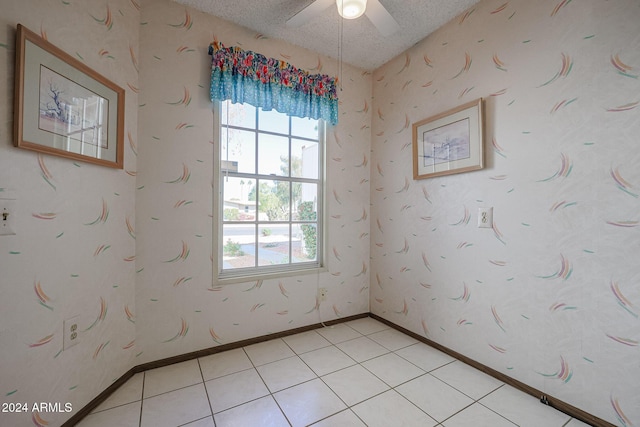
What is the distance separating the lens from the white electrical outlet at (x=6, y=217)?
0.98 metres

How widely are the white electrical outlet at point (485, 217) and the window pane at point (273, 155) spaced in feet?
5.06

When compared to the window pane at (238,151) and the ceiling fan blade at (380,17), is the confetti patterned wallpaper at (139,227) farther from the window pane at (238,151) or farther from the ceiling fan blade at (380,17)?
the ceiling fan blade at (380,17)

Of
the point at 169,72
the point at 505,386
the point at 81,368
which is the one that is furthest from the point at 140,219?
the point at 505,386

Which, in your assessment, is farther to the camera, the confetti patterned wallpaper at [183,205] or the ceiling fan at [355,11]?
the confetti patterned wallpaper at [183,205]

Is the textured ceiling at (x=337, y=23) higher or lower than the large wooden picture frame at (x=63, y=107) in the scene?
higher

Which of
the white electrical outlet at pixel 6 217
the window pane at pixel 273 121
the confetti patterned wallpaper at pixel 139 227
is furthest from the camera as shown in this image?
the window pane at pixel 273 121

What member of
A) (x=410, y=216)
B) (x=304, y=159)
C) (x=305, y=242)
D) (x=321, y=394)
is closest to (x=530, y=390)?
(x=321, y=394)

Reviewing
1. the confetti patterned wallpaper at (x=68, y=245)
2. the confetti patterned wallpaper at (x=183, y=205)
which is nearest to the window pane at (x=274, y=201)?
the confetti patterned wallpaper at (x=183, y=205)

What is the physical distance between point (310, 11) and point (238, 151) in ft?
3.57

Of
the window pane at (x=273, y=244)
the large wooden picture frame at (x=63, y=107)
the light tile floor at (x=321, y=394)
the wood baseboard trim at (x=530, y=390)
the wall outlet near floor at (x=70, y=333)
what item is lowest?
the light tile floor at (x=321, y=394)

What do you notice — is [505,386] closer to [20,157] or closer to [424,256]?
[424,256]

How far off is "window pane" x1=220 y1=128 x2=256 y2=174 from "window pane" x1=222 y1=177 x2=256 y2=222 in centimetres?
Result: 10

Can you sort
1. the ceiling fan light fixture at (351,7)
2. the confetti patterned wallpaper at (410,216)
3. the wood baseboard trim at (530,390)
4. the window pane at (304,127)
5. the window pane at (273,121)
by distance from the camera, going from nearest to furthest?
the confetti patterned wallpaper at (410,216) < the wood baseboard trim at (530,390) < the ceiling fan light fixture at (351,7) < the window pane at (273,121) < the window pane at (304,127)

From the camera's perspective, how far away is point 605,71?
49.9 inches
